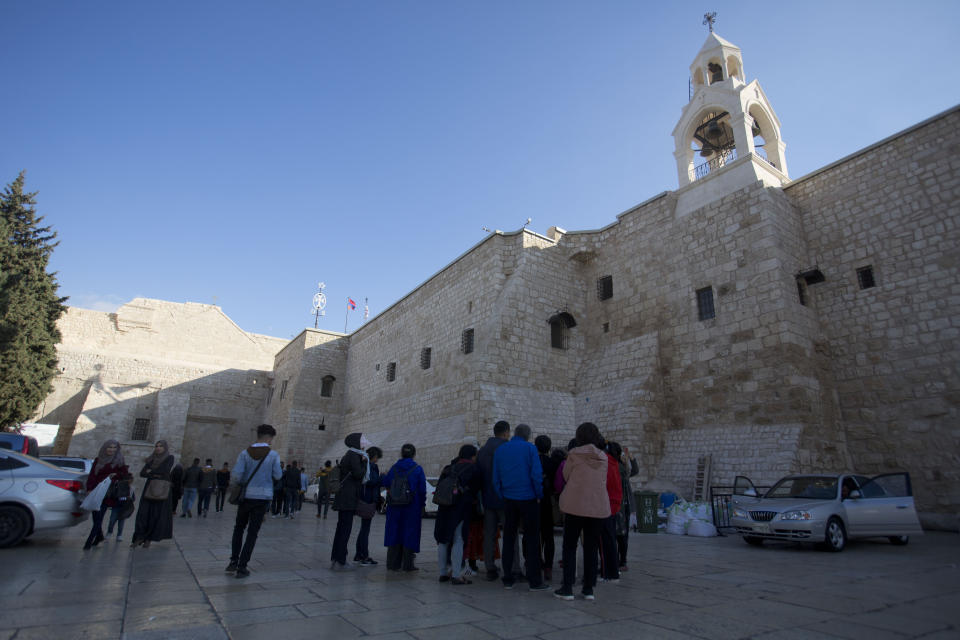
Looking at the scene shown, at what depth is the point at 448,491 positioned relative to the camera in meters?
4.79

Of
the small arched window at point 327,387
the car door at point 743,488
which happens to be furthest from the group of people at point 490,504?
the small arched window at point 327,387

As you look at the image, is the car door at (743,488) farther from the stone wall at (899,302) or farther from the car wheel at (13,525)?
the car wheel at (13,525)

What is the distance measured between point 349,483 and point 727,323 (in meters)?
10.1

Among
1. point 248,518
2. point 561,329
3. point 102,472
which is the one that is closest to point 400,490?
point 248,518

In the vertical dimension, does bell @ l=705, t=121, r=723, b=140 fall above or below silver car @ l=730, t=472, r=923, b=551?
above

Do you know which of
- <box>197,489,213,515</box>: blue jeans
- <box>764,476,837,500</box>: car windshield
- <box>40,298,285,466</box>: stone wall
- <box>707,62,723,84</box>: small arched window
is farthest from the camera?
<box>40,298,285,466</box>: stone wall

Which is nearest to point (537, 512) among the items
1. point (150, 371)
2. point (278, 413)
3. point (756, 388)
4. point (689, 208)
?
point (756, 388)

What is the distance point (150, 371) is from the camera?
1027 inches

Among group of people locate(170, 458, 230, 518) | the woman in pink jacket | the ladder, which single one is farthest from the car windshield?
group of people locate(170, 458, 230, 518)

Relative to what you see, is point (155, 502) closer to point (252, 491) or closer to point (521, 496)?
point (252, 491)

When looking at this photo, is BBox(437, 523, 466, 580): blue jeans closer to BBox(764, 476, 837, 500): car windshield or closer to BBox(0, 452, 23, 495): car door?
BBox(0, 452, 23, 495): car door

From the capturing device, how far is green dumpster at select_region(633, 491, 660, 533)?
925 centimetres

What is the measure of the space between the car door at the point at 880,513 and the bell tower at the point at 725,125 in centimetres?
794

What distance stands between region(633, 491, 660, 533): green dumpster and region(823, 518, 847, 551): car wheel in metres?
2.84
